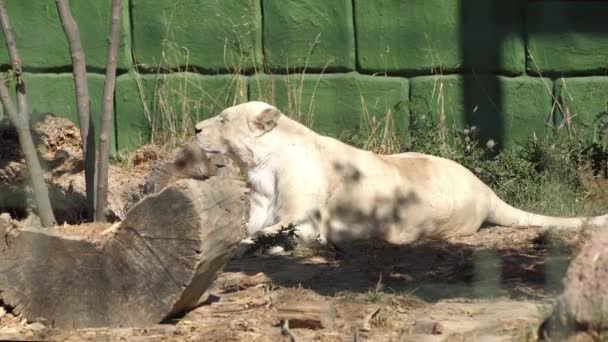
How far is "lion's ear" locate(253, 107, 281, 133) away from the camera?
795 centimetres

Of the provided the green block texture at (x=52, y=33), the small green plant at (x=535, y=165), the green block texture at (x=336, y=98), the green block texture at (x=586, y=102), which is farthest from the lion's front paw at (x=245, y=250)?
the green block texture at (x=52, y=33)

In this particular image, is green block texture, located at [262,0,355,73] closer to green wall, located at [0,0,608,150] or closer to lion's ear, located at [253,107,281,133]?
green wall, located at [0,0,608,150]

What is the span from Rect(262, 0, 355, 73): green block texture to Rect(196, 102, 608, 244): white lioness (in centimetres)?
170

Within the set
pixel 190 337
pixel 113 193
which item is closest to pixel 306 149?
pixel 113 193

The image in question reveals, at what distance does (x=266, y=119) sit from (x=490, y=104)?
2.18m

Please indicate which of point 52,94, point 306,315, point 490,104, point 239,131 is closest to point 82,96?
point 239,131

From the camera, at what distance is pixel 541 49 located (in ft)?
30.4

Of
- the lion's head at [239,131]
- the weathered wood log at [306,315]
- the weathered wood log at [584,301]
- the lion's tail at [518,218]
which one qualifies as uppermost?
the lion's head at [239,131]

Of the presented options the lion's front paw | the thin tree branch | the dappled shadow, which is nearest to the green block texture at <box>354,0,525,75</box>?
the dappled shadow

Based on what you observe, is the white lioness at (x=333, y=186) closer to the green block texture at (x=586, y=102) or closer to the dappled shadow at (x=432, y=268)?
the dappled shadow at (x=432, y=268)

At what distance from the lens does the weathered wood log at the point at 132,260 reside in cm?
512

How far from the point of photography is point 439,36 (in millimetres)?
9445

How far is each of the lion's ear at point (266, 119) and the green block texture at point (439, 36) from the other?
183cm

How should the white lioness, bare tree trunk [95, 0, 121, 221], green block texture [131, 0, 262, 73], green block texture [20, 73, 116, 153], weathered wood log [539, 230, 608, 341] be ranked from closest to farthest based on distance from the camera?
1. weathered wood log [539, 230, 608, 341]
2. bare tree trunk [95, 0, 121, 221]
3. the white lioness
4. green block texture [131, 0, 262, 73]
5. green block texture [20, 73, 116, 153]
